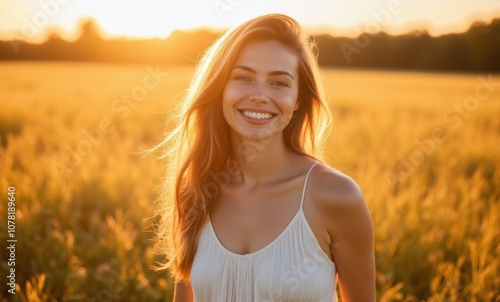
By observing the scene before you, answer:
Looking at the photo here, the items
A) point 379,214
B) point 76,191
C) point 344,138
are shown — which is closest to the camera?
point 379,214

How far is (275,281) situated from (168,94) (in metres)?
14.0

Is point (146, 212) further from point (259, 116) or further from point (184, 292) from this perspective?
point (259, 116)

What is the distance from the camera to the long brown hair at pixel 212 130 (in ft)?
6.71

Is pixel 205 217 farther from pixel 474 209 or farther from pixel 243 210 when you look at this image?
pixel 474 209

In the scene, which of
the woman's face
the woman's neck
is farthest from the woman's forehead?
the woman's neck

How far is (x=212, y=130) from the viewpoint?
2264 mm

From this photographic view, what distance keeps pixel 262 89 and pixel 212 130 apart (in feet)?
1.32

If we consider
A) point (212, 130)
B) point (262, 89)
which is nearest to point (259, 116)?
point (262, 89)

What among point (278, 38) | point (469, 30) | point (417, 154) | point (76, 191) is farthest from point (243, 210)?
point (469, 30)

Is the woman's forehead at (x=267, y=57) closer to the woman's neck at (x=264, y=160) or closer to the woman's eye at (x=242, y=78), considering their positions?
the woman's eye at (x=242, y=78)

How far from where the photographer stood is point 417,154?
6648 millimetres

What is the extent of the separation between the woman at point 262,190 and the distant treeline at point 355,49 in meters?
24.7

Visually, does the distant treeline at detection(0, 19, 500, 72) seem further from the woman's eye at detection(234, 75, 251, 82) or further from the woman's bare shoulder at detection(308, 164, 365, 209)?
the woman's bare shoulder at detection(308, 164, 365, 209)

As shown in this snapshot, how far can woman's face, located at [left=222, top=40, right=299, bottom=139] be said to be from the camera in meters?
1.97
